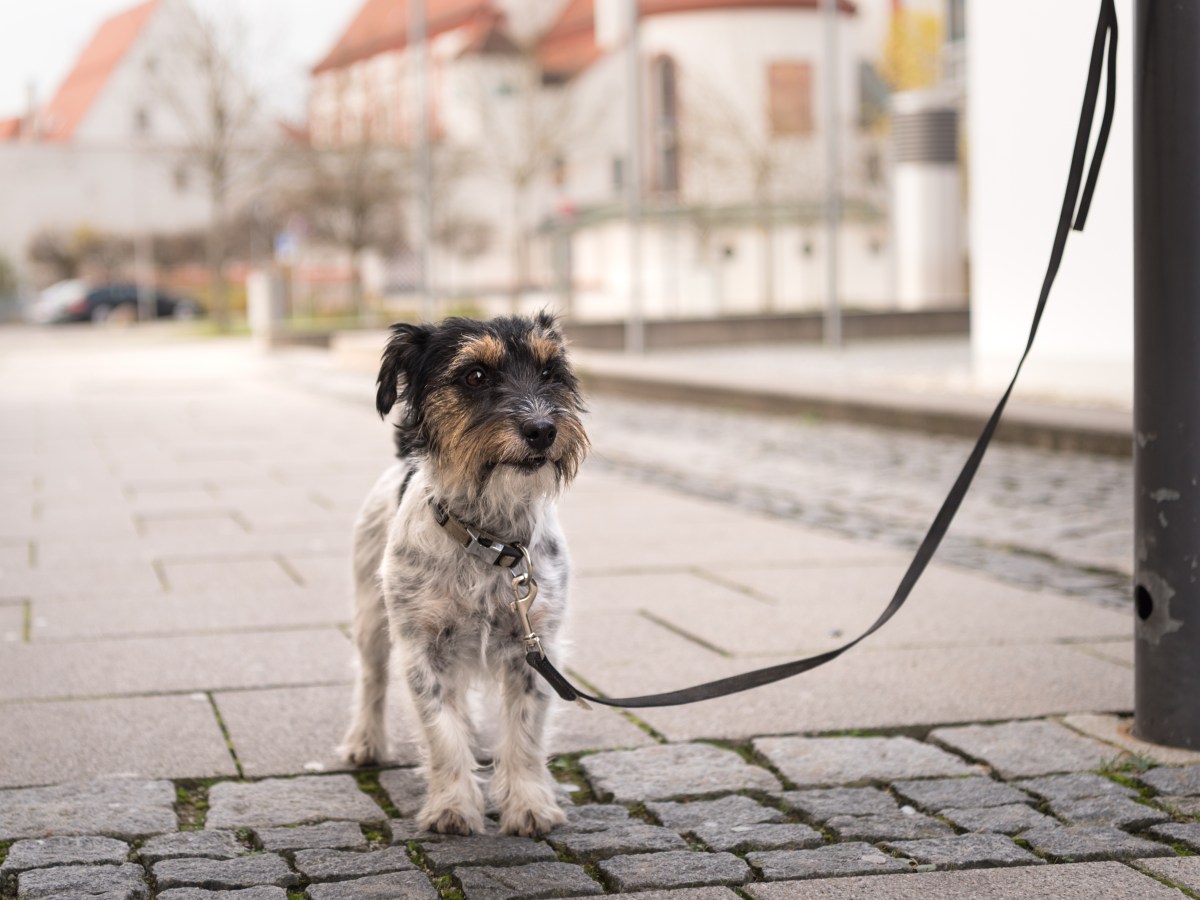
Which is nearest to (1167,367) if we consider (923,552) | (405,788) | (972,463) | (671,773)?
(972,463)

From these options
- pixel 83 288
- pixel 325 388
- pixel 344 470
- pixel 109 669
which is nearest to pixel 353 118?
pixel 83 288

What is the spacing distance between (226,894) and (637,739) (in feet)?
5.05

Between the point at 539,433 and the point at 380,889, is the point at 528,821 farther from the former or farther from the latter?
the point at 539,433

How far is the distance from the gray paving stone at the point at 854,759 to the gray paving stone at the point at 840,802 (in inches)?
3.1

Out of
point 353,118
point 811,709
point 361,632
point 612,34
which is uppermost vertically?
point 612,34

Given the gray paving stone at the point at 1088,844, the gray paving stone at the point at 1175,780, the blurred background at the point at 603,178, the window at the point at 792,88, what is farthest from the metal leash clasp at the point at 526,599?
the window at the point at 792,88

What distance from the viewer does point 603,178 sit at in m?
67.3

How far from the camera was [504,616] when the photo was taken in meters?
3.75

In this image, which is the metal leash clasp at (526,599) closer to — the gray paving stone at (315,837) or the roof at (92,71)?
the gray paving stone at (315,837)

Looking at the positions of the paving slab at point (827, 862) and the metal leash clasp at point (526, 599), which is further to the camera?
the metal leash clasp at point (526, 599)

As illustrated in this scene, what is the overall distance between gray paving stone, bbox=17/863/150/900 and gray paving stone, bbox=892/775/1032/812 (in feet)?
6.04

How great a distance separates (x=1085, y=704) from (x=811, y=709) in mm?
816

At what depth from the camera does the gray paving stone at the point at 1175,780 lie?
155 inches

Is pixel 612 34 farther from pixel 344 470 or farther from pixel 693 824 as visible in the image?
pixel 693 824
